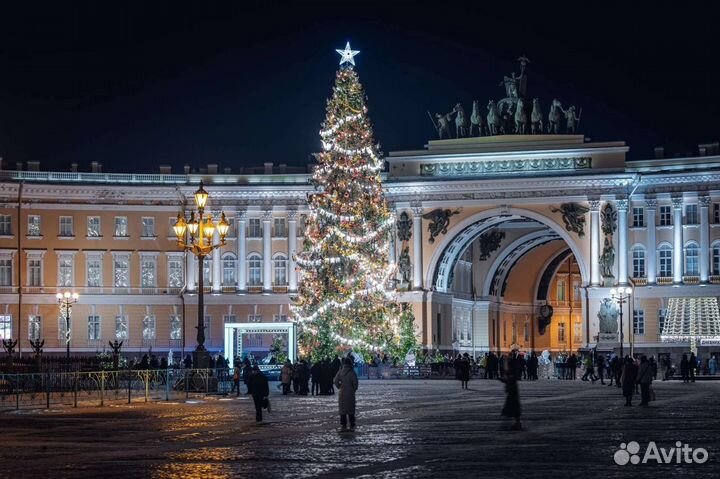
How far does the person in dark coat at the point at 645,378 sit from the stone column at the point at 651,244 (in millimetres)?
42212

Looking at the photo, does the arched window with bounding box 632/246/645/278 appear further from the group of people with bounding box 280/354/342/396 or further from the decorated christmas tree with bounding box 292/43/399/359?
the group of people with bounding box 280/354/342/396

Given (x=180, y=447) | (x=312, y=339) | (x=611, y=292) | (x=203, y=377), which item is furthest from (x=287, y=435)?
(x=611, y=292)

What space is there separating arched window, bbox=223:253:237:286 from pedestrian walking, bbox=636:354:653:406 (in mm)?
49486

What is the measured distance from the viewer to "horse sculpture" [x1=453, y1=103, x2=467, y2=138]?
275 ft

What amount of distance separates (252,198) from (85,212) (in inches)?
383

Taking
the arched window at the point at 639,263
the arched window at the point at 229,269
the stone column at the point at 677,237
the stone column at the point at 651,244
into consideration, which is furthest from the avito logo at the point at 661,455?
the arched window at the point at 229,269

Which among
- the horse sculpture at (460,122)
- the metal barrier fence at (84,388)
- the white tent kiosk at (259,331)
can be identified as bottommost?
the metal barrier fence at (84,388)

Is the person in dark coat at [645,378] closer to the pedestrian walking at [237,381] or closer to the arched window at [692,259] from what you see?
→ the pedestrian walking at [237,381]

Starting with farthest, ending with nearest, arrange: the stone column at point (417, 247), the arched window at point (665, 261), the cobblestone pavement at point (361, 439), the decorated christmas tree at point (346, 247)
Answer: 1. the stone column at point (417, 247)
2. the arched window at point (665, 261)
3. the decorated christmas tree at point (346, 247)
4. the cobblestone pavement at point (361, 439)

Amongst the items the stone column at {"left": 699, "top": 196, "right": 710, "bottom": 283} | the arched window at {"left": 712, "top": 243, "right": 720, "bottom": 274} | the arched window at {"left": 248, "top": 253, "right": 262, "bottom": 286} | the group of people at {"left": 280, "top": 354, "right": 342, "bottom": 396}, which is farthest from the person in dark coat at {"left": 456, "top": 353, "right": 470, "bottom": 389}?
the arched window at {"left": 248, "top": 253, "right": 262, "bottom": 286}

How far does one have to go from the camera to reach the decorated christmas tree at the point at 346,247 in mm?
66125

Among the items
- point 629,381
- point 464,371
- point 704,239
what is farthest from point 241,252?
point 629,381

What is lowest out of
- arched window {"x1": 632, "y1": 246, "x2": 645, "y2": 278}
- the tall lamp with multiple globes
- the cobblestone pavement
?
the cobblestone pavement

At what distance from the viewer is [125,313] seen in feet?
283
